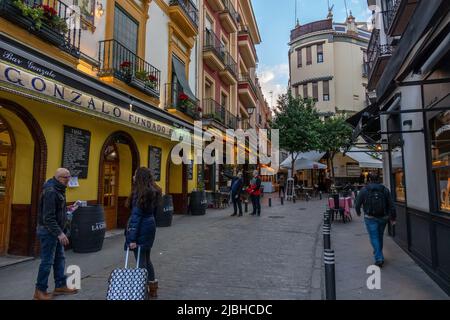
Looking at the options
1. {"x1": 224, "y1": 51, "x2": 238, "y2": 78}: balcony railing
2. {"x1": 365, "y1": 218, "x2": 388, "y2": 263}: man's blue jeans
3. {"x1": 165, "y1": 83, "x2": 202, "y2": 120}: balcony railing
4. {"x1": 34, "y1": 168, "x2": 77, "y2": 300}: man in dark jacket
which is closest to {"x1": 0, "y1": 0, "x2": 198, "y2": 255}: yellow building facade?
{"x1": 165, "y1": 83, "x2": 202, "y2": 120}: balcony railing

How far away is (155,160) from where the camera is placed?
11609 mm

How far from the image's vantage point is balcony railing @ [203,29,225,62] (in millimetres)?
16734

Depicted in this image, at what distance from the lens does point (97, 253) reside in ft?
22.6

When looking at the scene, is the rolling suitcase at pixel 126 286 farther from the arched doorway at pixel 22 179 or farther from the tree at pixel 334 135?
the tree at pixel 334 135

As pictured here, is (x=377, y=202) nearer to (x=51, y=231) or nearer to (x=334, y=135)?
(x=51, y=231)

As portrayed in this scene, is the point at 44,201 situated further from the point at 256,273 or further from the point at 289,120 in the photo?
the point at 289,120

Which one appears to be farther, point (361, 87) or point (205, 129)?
point (361, 87)

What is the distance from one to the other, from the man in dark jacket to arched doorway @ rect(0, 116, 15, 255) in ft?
9.41

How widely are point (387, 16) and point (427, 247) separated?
6.88 m

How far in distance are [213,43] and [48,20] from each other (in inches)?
489

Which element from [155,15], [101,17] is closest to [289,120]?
[155,15]
